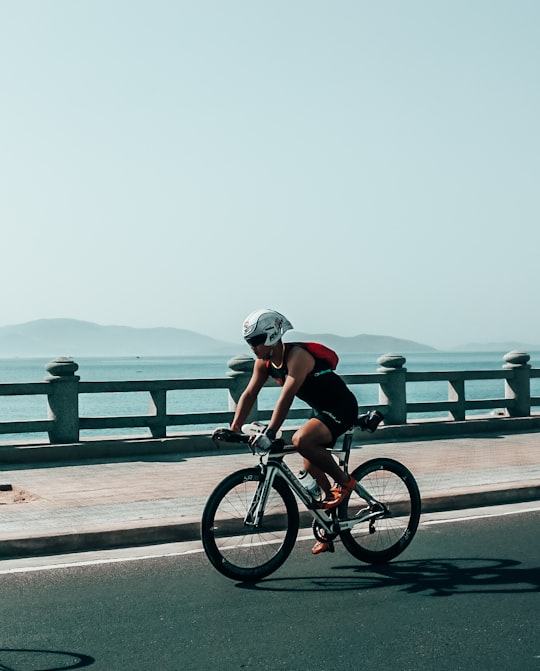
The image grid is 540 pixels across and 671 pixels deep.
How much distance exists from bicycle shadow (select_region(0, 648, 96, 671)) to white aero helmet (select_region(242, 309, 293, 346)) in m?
2.41

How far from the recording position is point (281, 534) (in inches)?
279

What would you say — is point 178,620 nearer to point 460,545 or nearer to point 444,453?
point 460,545

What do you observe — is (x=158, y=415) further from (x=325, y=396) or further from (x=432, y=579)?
(x=432, y=579)

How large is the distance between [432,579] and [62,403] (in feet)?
26.1

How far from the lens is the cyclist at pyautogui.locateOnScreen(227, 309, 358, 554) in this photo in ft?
22.6

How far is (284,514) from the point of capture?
705 cm

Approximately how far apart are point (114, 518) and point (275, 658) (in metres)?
3.95

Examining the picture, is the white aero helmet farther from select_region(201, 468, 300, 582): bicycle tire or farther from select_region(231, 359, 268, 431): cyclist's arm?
select_region(201, 468, 300, 582): bicycle tire

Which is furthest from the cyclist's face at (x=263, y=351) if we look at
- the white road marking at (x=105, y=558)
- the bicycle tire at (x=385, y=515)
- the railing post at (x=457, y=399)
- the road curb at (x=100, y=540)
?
the railing post at (x=457, y=399)

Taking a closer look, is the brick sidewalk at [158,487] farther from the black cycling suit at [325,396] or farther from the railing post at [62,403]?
the black cycling suit at [325,396]

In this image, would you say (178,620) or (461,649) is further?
(178,620)

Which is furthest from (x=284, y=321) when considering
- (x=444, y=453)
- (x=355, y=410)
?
(x=444, y=453)

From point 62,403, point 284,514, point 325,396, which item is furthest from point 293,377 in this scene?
point 62,403

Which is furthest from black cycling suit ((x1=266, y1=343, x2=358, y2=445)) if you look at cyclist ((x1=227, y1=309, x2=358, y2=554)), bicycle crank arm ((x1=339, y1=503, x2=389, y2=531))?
bicycle crank arm ((x1=339, y1=503, x2=389, y2=531))
